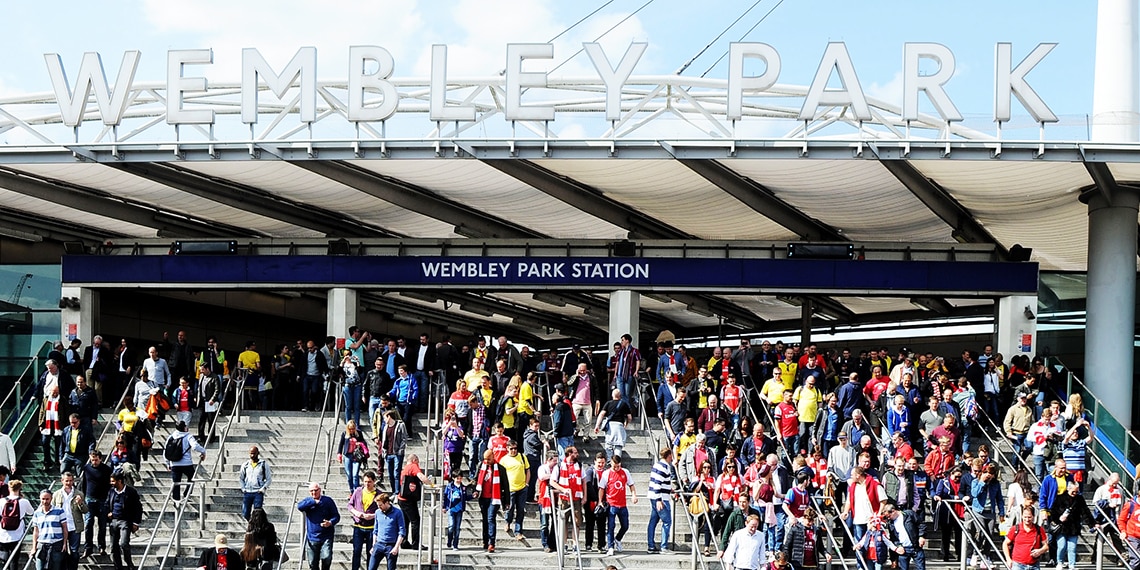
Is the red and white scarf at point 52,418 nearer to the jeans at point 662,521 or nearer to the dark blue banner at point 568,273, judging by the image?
the dark blue banner at point 568,273

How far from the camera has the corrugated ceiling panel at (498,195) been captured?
24297 millimetres

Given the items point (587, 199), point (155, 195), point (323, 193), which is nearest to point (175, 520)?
point (323, 193)

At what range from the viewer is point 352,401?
2273 cm

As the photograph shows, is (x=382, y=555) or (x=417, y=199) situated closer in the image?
(x=382, y=555)

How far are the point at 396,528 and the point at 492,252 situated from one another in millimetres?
11342

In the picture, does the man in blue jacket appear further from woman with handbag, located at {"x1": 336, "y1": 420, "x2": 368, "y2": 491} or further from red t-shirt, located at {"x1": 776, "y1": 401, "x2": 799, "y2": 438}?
red t-shirt, located at {"x1": 776, "y1": 401, "x2": 799, "y2": 438}

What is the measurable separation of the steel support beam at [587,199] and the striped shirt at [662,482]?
676cm

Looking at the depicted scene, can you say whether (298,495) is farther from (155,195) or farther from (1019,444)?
(1019,444)

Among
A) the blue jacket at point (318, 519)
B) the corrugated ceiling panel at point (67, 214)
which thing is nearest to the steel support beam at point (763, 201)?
the blue jacket at point (318, 519)

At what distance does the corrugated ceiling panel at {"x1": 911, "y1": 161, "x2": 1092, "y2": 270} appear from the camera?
23078 mm

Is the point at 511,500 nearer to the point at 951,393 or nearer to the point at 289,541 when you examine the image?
the point at 289,541

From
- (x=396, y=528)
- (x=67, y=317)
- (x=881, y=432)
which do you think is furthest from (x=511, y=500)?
(x=67, y=317)

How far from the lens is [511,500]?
19078 mm

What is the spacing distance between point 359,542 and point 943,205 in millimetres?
13564
